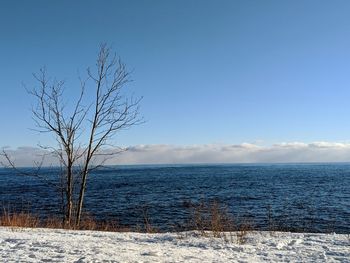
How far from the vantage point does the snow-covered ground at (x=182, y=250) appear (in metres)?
7.71

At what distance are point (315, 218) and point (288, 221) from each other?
95.6 inches

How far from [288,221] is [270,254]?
15425mm

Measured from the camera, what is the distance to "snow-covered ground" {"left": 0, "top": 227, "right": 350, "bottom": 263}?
7.71m

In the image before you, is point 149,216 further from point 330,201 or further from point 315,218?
point 330,201

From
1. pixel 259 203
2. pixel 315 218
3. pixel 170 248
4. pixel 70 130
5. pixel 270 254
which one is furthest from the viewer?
pixel 259 203

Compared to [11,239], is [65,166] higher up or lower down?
higher up

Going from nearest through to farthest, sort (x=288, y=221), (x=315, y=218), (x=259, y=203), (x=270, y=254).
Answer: (x=270, y=254), (x=288, y=221), (x=315, y=218), (x=259, y=203)

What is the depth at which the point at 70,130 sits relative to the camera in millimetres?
16688

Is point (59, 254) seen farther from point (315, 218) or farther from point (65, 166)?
point (315, 218)

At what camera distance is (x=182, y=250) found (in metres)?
8.71

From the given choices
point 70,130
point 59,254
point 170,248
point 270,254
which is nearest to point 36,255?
point 59,254

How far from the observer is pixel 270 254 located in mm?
8336

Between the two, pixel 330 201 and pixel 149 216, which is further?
pixel 330 201

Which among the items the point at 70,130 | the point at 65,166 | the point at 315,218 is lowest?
the point at 315,218
